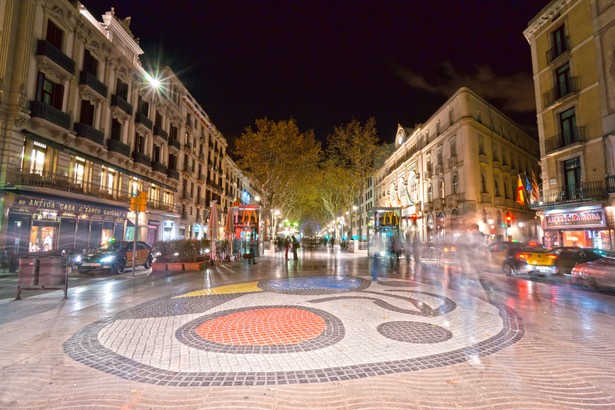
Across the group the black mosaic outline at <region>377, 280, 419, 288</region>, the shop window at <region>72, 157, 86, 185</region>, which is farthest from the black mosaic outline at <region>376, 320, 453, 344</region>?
the shop window at <region>72, 157, 86, 185</region>

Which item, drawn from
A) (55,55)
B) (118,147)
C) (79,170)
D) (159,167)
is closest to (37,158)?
(79,170)

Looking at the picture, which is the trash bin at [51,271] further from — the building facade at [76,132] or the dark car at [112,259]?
the dark car at [112,259]

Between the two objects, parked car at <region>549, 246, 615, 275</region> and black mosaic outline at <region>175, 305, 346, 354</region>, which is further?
parked car at <region>549, 246, 615, 275</region>

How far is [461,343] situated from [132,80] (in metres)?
32.0

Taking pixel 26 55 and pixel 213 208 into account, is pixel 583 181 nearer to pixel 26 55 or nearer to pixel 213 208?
pixel 213 208

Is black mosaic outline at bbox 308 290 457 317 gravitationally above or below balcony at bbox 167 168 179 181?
below

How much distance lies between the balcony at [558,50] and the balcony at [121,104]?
33583 millimetres

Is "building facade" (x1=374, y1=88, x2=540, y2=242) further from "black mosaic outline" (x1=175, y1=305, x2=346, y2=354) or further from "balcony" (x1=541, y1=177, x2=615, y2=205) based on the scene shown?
"black mosaic outline" (x1=175, y1=305, x2=346, y2=354)

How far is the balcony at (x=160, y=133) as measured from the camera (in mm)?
30972

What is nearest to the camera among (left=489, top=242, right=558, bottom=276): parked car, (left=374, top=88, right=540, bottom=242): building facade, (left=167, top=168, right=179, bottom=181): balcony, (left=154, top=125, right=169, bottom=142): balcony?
(left=489, top=242, right=558, bottom=276): parked car

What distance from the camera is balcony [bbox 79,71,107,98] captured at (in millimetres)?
21438

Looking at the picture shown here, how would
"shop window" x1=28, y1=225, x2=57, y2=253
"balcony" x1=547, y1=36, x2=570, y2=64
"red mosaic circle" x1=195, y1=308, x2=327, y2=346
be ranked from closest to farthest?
"red mosaic circle" x1=195, y1=308, x2=327, y2=346, "shop window" x1=28, y1=225, x2=57, y2=253, "balcony" x1=547, y1=36, x2=570, y2=64

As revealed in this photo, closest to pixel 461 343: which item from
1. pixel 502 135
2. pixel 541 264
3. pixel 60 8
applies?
pixel 541 264

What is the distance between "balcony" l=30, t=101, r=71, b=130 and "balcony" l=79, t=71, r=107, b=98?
326cm
